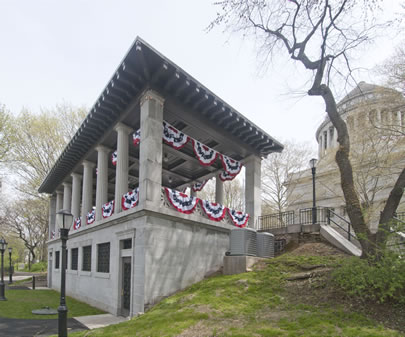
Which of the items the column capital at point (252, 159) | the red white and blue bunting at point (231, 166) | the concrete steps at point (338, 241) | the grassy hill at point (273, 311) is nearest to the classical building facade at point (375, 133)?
the column capital at point (252, 159)

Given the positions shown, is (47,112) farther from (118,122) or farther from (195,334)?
(195,334)

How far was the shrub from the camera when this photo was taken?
7.26m

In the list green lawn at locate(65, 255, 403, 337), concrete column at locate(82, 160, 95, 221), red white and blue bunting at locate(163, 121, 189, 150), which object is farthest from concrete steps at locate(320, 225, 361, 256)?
concrete column at locate(82, 160, 95, 221)

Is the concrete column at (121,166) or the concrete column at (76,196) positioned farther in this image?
the concrete column at (76,196)

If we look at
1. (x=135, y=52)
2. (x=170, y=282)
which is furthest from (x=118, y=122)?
(x=170, y=282)

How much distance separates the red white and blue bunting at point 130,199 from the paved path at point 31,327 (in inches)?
184

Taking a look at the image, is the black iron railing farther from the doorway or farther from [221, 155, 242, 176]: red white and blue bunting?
the doorway

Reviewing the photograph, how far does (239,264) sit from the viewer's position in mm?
12500

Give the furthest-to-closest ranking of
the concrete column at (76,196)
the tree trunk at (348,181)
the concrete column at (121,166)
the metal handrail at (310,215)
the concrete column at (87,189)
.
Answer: the concrete column at (76,196)
the concrete column at (87,189)
the metal handrail at (310,215)
the concrete column at (121,166)
the tree trunk at (348,181)

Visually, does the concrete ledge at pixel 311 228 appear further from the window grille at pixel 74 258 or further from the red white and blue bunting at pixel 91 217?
the window grille at pixel 74 258

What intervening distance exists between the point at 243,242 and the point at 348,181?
16.5 feet

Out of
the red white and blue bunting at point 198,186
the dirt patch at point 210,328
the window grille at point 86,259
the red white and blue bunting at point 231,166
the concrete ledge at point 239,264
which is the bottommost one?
the window grille at point 86,259

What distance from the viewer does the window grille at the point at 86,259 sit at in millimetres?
18316

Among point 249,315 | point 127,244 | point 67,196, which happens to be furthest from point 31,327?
point 67,196
